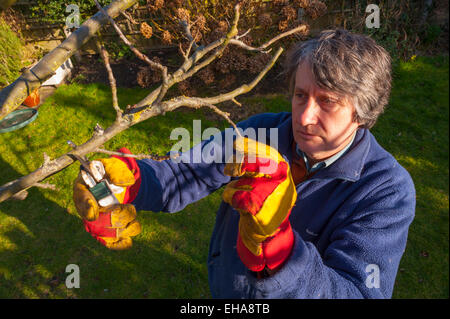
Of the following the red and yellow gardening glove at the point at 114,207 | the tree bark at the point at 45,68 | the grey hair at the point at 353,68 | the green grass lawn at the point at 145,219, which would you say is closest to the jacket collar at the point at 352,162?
the grey hair at the point at 353,68

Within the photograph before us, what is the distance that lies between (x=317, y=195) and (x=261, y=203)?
22.2 inches

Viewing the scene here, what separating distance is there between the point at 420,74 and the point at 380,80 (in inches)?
226

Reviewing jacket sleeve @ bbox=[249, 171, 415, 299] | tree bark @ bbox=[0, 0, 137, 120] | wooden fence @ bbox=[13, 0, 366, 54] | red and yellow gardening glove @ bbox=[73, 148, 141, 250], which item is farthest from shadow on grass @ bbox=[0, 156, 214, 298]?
wooden fence @ bbox=[13, 0, 366, 54]

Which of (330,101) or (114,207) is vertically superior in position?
(330,101)

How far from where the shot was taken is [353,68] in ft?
4.99

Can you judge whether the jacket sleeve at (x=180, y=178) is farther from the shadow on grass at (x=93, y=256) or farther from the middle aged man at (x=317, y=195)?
the shadow on grass at (x=93, y=256)

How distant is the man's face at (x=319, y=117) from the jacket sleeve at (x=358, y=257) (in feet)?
1.24

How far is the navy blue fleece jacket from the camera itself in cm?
130

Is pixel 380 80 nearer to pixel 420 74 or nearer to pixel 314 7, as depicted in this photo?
pixel 314 7

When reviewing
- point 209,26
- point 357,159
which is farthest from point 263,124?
point 209,26

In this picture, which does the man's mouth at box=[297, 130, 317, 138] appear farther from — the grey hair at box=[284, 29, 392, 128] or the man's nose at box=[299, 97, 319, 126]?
the grey hair at box=[284, 29, 392, 128]

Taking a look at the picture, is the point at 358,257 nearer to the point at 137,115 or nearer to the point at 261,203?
the point at 261,203

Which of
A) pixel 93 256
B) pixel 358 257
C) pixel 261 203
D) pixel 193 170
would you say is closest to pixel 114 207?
pixel 193 170

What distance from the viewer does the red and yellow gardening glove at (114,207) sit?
1557mm
